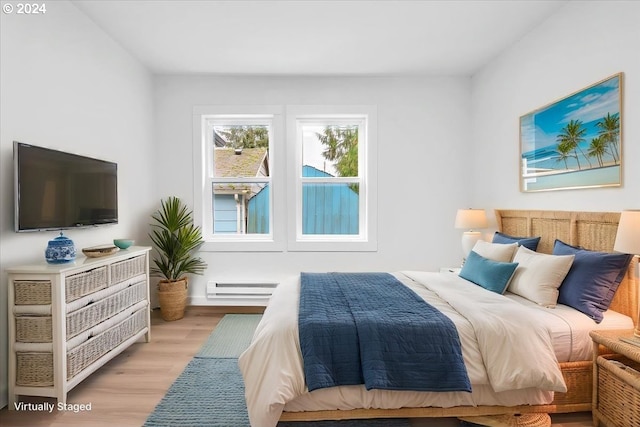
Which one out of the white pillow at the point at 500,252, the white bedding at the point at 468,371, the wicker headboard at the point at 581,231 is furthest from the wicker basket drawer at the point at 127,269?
the wicker headboard at the point at 581,231

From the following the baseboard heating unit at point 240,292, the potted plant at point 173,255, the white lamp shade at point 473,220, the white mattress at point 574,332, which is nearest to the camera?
the white mattress at point 574,332

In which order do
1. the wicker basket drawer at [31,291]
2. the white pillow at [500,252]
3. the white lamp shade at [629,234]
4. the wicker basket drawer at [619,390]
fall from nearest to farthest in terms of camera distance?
1. the wicker basket drawer at [619,390]
2. the white lamp shade at [629,234]
3. the wicker basket drawer at [31,291]
4. the white pillow at [500,252]

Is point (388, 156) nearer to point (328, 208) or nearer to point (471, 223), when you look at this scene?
point (328, 208)

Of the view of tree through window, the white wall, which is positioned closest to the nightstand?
the white wall

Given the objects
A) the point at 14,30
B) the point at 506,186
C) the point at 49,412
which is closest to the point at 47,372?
the point at 49,412

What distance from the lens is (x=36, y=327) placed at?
6.92ft

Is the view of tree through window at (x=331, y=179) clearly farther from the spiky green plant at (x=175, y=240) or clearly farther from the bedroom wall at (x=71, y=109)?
the bedroom wall at (x=71, y=109)

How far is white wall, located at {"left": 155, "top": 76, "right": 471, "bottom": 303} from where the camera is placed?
409 cm

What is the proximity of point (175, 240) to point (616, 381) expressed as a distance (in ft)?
12.2

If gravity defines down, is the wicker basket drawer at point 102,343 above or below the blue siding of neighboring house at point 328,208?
below

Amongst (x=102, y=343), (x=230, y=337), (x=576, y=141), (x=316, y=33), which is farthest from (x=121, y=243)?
(x=576, y=141)

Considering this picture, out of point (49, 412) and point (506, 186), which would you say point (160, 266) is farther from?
point (506, 186)

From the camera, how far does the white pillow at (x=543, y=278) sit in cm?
225

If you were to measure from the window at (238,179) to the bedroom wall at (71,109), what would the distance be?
0.68m
